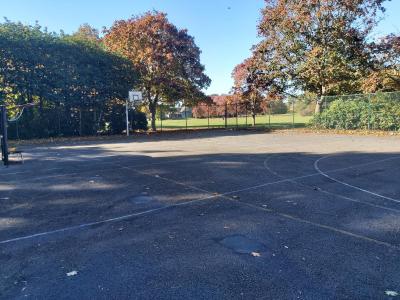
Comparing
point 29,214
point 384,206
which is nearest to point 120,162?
point 29,214

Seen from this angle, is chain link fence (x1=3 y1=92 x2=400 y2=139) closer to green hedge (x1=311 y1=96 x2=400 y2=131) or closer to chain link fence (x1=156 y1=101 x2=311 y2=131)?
green hedge (x1=311 y1=96 x2=400 y2=131)

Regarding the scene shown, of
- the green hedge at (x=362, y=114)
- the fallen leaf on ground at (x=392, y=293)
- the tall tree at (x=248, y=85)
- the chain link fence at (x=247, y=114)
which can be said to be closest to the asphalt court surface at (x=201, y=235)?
the fallen leaf on ground at (x=392, y=293)

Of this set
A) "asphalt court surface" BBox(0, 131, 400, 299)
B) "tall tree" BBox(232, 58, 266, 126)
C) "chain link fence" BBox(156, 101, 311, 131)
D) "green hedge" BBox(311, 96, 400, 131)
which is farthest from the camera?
"chain link fence" BBox(156, 101, 311, 131)

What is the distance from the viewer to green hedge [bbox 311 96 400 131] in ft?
72.6

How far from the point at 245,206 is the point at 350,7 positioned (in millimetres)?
24243

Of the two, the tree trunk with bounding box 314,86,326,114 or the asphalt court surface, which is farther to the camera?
the tree trunk with bounding box 314,86,326,114

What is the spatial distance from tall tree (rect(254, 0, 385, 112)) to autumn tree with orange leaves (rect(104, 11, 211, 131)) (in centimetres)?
686

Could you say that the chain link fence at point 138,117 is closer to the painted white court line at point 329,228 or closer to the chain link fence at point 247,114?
the chain link fence at point 247,114

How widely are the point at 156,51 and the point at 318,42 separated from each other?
1235cm

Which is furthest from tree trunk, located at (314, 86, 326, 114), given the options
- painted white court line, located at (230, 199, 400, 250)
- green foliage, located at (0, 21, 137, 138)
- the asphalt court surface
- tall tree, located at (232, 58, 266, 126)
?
painted white court line, located at (230, 199, 400, 250)

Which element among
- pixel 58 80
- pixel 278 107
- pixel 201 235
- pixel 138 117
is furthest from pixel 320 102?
pixel 201 235

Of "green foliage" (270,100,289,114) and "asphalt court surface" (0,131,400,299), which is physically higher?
"green foliage" (270,100,289,114)

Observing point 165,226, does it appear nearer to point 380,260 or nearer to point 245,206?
point 245,206

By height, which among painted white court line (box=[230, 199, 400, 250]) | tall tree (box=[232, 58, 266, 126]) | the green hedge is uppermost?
tall tree (box=[232, 58, 266, 126])
